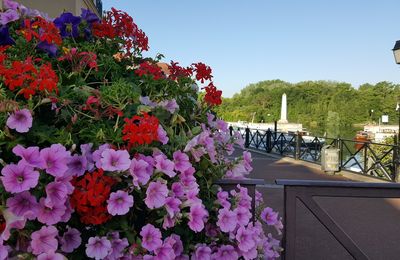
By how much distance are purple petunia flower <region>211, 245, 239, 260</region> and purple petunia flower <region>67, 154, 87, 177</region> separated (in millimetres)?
617

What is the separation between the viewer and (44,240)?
1.29 meters

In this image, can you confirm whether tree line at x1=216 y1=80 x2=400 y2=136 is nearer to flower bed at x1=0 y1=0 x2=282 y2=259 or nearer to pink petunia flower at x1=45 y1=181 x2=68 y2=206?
flower bed at x1=0 y1=0 x2=282 y2=259

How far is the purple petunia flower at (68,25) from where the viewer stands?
202 centimetres

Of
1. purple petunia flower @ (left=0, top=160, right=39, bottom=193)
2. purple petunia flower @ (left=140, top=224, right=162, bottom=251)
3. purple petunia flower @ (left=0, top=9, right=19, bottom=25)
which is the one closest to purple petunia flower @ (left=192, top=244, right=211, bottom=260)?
purple petunia flower @ (left=140, top=224, right=162, bottom=251)

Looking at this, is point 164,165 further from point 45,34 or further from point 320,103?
point 320,103

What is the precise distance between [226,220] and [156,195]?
37 centimetres

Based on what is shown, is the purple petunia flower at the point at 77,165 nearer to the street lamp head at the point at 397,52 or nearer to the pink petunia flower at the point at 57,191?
the pink petunia flower at the point at 57,191

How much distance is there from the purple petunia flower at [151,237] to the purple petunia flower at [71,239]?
0.20m

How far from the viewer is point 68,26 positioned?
79.4 inches

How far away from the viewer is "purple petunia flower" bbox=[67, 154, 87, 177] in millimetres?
1351

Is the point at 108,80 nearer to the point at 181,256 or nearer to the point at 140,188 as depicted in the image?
the point at 140,188

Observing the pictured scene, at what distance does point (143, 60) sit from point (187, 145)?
0.88m

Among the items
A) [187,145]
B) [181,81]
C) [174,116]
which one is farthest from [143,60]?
[187,145]

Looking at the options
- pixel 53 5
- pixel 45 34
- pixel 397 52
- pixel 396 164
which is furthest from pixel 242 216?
pixel 396 164
